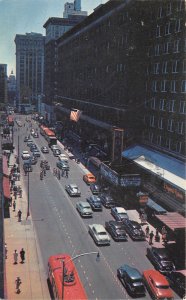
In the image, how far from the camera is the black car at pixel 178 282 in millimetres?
31859

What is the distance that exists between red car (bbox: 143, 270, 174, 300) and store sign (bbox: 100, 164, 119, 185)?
964 inches

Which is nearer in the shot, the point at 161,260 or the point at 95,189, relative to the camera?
the point at 161,260

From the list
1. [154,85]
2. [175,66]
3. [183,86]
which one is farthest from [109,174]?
[175,66]

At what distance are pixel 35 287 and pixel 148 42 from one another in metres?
44.9

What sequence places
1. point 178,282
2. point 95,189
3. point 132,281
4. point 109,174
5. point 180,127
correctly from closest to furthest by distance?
1. point 132,281
2. point 178,282
3. point 180,127
4. point 109,174
5. point 95,189

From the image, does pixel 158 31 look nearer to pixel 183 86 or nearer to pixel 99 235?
pixel 183 86

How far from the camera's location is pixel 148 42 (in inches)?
2517

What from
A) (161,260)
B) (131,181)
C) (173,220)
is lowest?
(161,260)

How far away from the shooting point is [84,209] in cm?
4975

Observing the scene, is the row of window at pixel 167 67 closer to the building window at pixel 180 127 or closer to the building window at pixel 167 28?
the building window at pixel 167 28

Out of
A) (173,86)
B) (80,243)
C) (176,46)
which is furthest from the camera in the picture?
(173,86)

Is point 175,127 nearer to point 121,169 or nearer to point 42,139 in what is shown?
point 121,169

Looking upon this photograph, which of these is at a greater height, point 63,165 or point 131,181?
point 131,181

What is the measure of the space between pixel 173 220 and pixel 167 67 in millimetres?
25355
